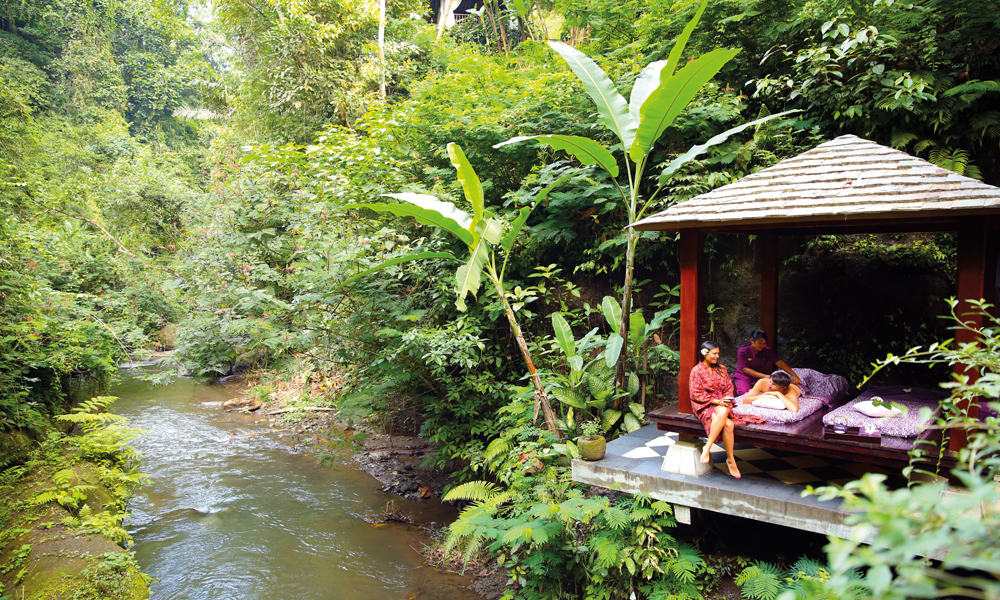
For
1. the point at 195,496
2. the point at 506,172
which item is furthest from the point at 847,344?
the point at 195,496

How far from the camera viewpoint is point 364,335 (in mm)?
6645

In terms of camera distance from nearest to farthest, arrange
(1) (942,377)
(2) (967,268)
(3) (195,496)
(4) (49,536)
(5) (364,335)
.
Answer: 1. (2) (967,268)
2. (4) (49,536)
3. (1) (942,377)
4. (5) (364,335)
5. (3) (195,496)

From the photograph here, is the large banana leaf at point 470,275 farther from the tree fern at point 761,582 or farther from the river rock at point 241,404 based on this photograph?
the river rock at point 241,404

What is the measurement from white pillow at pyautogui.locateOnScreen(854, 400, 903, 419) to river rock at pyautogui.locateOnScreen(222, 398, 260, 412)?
1109 centimetres

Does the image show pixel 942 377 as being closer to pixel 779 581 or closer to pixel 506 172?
pixel 779 581

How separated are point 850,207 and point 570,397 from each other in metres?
2.83

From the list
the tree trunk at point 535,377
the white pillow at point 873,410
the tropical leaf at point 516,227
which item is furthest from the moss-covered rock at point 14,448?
the white pillow at point 873,410

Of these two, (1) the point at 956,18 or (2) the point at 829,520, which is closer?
(2) the point at 829,520

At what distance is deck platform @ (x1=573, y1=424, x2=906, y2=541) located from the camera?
3.46 m

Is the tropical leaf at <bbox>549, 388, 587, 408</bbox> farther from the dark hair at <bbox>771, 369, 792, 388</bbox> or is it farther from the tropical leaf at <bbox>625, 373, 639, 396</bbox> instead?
the dark hair at <bbox>771, 369, 792, 388</bbox>

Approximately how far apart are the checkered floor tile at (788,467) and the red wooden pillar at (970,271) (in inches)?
28.9

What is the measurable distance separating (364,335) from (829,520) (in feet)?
16.9

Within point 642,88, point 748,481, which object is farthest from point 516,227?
point 748,481

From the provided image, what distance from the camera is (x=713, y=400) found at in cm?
399
